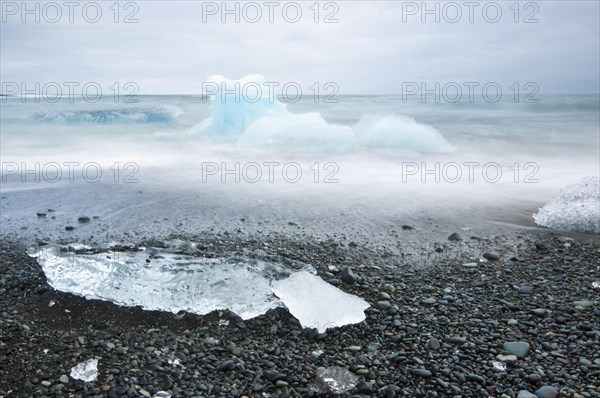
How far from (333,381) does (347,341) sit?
0.41 m

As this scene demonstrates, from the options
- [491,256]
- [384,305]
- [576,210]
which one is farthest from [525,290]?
[576,210]

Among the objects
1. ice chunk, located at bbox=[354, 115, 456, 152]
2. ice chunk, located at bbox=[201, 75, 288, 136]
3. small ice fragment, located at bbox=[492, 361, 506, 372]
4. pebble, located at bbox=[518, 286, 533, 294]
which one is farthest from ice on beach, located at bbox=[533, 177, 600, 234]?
ice chunk, located at bbox=[201, 75, 288, 136]

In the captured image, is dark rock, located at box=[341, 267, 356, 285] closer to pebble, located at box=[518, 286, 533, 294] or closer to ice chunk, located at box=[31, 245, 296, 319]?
ice chunk, located at box=[31, 245, 296, 319]

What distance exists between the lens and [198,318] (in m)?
3.01

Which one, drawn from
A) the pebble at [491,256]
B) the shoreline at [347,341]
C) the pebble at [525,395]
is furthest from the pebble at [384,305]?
the pebble at [491,256]

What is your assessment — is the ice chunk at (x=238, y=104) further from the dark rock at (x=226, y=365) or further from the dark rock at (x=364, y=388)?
the dark rock at (x=364, y=388)

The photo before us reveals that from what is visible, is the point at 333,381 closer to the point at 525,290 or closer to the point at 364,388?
the point at 364,388

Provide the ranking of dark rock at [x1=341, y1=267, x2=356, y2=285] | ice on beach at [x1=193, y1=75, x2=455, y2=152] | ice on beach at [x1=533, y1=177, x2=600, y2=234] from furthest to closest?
1. ice on beach at [x1=193, y1=75, x2=455, y2=152]
2. ice on beach at [x1=533, y1=177, x2=600, y2=234]
3. dark rock at [x1=341, y1=267, x2=356, y2=285]

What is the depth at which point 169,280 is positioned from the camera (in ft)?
11.3

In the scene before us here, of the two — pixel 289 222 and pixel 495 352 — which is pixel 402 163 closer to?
pixel 289 222

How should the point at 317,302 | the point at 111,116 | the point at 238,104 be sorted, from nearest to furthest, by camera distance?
the point at 317,302, the point at 238,104, the point at 111,116

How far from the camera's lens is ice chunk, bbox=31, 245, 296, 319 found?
3.16m

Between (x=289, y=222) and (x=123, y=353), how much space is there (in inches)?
112

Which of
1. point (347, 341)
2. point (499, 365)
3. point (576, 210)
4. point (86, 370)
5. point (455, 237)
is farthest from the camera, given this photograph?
point (576, 210)
